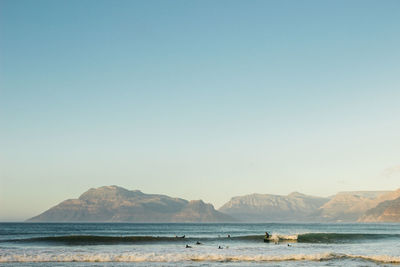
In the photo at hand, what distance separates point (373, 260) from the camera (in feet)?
108

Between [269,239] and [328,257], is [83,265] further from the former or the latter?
[269,239]

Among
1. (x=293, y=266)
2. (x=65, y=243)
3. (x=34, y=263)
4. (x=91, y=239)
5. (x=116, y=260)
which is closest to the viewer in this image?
(x=293, y=266)

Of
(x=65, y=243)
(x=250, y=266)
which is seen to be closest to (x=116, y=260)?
(x=250, y=266)

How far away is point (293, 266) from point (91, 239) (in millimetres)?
41677

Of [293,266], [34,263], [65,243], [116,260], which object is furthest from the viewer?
[65,243]

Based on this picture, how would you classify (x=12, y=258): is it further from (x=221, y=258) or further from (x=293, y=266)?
(x=293, y=266)

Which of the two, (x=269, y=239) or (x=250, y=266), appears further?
(x=269, y=239)

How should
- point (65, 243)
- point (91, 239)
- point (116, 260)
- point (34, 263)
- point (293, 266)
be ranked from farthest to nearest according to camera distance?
point (91, 239), point (65, 243), point (116, 260), point (34, 263), point (293, 266)

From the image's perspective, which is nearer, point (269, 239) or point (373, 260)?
point (373, 260)

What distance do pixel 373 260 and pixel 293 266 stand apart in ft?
28.7

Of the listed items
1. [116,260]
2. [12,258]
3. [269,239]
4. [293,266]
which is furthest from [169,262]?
[269,239]

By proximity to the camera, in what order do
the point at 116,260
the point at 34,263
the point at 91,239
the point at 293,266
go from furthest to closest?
the point at 91,239 < the point at 116,260 < the point at 34,263 < the point at 293,266

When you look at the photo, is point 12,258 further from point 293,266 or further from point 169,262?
point 293,266

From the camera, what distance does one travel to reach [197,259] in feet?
112
